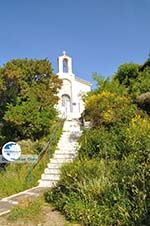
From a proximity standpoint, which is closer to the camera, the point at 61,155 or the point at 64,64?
the point at 61,155

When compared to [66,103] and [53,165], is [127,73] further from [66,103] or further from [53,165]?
[66,103]

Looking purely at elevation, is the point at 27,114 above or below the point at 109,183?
above

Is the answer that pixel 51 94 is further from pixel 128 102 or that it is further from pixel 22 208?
pixel 22 208

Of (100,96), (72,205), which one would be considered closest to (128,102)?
(100,96)

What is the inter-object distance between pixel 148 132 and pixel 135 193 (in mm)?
4172

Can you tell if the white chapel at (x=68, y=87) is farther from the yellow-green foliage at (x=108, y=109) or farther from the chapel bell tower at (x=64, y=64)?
the yellow-green foliage at (x=108, y=109)

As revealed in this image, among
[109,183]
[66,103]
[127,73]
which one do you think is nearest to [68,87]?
[66,103]

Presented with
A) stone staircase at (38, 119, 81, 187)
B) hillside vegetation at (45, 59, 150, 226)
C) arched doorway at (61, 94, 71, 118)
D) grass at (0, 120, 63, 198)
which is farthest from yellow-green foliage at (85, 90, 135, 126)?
arched doorway at (61, 94, 71, 118)

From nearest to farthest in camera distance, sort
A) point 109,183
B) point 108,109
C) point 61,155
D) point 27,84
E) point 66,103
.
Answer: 1. point 109,183
2. point 61,155
3. point 108,109
4. point 27,84
5. point 66,103

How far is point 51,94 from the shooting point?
72.8ft

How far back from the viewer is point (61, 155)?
13172mm

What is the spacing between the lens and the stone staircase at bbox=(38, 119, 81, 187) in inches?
437

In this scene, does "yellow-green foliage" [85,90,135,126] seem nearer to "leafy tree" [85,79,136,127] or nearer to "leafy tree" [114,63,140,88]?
"leafy tree" [85,79,136,127]

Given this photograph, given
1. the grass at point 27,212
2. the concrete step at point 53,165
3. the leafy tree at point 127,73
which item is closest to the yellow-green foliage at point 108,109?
the concrete step at point 53,165
